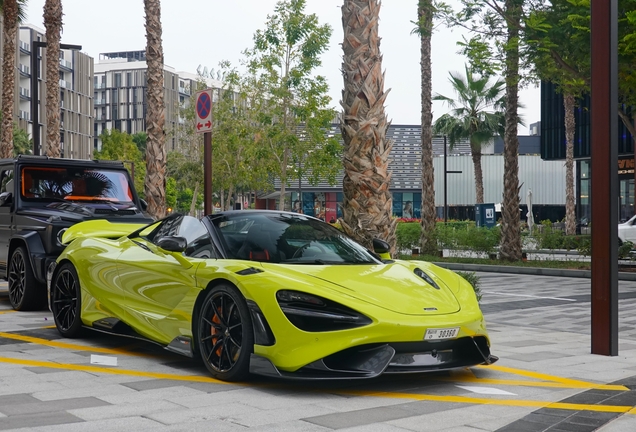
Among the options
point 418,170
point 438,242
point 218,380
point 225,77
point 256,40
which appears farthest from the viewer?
point 418,170

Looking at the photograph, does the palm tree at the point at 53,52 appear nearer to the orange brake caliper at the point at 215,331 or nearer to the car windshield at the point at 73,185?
the car windshield at the point at 73,185

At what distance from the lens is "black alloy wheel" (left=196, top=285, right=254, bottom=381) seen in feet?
18.8

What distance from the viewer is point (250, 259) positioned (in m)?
6.37

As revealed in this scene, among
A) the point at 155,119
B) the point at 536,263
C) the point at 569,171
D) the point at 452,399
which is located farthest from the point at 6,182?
the point at 569,171

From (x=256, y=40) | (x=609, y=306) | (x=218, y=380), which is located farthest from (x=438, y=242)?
(x=218, y=380)

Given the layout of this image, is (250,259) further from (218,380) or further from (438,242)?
(438,242)

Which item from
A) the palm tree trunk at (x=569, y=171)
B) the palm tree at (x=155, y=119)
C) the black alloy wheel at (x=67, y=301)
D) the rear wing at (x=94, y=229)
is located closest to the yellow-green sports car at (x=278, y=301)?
the black alloy wheel at (x=67, y=301)

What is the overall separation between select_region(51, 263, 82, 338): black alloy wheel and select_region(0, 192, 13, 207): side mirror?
3.19 m

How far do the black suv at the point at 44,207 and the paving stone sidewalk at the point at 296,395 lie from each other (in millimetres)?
2031

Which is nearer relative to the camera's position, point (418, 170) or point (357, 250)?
point (357, 250)

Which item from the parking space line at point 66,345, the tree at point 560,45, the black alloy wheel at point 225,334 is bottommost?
the parking space line at point 66,345

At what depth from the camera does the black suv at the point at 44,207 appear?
1014 centimetres

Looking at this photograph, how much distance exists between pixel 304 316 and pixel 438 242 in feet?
73.2

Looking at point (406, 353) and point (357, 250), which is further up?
point (357, 250)
